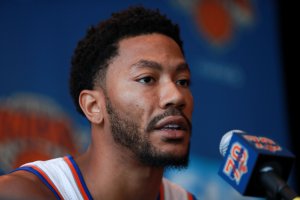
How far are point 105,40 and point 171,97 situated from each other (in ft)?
1.60

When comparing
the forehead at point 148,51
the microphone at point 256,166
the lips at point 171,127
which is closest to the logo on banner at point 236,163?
the microphone at point 256,166

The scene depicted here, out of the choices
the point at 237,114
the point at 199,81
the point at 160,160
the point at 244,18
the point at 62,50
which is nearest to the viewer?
the point at 160,160

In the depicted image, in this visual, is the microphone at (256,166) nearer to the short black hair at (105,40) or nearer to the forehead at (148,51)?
the forehead at (148,51)

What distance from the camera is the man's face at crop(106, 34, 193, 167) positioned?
1.97 m

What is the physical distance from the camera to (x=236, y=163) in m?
1.50

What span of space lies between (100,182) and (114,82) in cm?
43

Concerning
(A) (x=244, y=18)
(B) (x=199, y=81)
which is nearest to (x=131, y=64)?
(B) (x=199, y=81)

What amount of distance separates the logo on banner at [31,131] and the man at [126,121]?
52 cm

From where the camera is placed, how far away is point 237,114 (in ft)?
13.7

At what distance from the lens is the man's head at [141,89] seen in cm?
198

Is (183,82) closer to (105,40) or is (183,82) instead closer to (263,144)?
(105,40)

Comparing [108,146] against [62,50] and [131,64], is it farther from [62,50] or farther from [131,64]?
[62,50]

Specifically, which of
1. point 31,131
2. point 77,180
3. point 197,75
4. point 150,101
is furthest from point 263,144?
point 197,75

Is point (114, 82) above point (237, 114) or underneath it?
above
